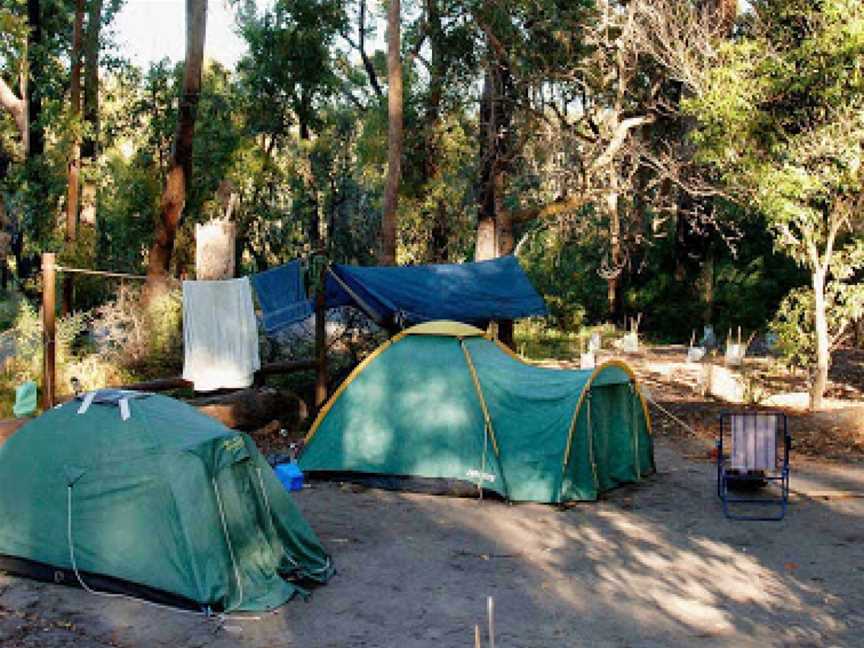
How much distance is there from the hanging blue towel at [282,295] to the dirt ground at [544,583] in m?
3.12

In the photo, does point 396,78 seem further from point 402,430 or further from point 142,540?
point 142,540

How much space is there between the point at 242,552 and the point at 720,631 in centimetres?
344

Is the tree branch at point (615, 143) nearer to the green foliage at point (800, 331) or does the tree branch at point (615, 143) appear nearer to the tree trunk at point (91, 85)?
the green foliage at point (800, 331)

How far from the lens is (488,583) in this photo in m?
7.66

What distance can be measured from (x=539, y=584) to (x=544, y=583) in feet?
0.17

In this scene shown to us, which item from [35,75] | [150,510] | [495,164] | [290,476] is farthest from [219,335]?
[35,75]

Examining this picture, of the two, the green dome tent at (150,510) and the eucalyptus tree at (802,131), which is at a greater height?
the eucalyptus tree at (802,131)

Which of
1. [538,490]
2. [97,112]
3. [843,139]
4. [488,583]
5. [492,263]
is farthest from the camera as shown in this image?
[97,112]

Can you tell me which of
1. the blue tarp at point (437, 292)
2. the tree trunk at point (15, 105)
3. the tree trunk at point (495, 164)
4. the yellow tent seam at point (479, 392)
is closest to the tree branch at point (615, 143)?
the tree trunk at point (495, 164)

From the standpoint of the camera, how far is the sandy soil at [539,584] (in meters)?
6.48

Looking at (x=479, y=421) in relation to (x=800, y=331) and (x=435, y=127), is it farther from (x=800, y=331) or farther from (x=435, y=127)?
(x=435, y=127)

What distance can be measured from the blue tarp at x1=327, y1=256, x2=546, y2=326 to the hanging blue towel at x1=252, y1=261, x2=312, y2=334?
0.51 metres

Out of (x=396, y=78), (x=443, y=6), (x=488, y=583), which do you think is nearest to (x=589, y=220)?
(x=443, y=6)

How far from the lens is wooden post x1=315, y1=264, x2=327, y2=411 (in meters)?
13.2
